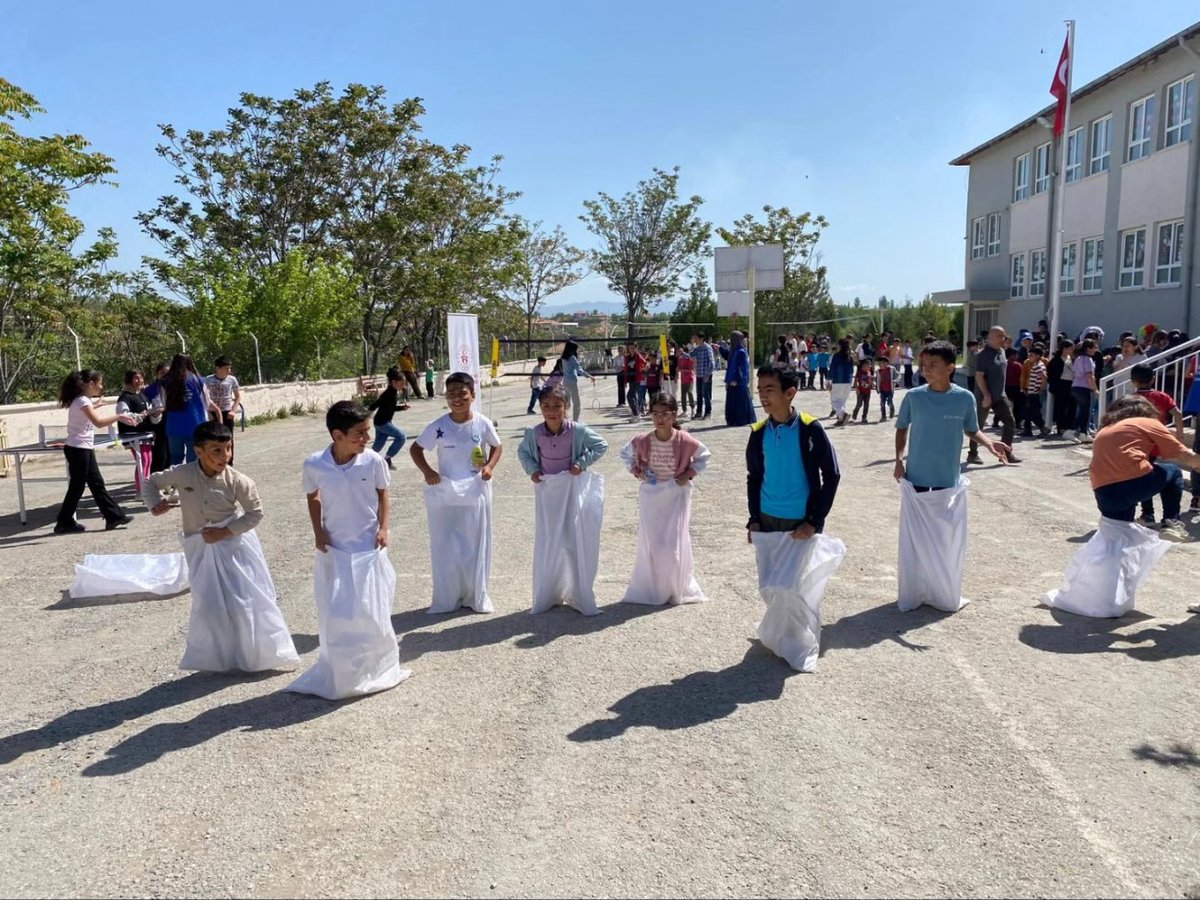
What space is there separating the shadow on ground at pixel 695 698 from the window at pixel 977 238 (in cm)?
3173

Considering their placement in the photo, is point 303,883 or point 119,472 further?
point 119,472

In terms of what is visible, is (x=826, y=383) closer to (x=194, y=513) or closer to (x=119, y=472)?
(x=119, y=472)

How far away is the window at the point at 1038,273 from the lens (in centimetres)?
2788

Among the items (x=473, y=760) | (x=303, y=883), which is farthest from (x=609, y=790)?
(x=303, y=883)

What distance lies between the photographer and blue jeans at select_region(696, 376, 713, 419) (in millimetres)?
19719

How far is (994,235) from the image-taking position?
105 feet

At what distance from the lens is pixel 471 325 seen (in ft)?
48.5

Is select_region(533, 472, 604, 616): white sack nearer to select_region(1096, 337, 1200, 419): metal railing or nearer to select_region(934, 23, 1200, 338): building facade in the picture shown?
select_region(1096, 337, 1200, 419): metal railing

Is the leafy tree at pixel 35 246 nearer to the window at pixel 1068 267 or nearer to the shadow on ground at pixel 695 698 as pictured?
the shadow on ground at pixel 695 698

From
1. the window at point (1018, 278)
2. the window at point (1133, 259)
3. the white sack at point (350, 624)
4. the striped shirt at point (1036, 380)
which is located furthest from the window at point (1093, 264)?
the white sack at point (350, 624)

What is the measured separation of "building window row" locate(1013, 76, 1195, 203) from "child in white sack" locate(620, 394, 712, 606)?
1919 cm

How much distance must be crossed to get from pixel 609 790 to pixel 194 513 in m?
2.93

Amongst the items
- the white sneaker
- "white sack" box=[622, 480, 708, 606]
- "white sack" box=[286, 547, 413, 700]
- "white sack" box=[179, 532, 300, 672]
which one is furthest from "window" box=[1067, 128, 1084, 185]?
"white sack" box=[179, 532, 300, 672]

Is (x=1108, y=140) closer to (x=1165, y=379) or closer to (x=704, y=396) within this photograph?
(x=1165, y=379)
